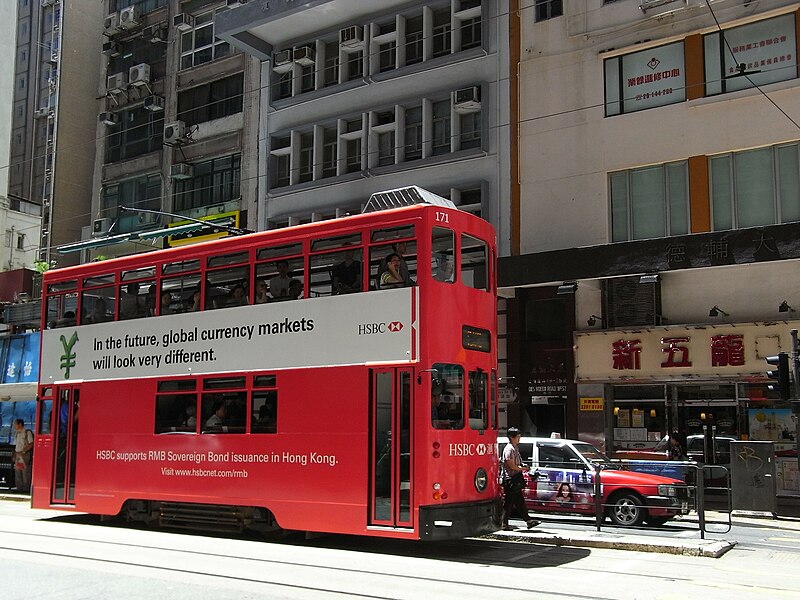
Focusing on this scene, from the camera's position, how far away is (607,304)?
78.6ft

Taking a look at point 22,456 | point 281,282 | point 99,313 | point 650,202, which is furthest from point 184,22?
point 281,282

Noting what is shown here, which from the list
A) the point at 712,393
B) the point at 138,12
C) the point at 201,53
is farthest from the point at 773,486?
the point at 138,12

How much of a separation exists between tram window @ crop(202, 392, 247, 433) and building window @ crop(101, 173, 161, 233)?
76.5ft

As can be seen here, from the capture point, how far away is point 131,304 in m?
15.4

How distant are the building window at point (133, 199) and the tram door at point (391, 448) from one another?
2600 centimetres

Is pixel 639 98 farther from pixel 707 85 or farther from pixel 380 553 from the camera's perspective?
pixel 380 553

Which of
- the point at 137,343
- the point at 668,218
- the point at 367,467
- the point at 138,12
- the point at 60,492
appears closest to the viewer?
the point at 367,467

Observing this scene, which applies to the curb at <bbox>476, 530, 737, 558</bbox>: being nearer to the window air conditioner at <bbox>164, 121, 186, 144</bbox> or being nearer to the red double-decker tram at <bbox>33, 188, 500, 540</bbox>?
the red double-decker tram at <bbox>33, 188, 500, 540</bbox>

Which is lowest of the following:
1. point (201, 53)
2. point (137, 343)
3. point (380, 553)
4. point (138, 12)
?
point (380, 553)

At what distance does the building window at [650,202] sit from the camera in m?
23.0

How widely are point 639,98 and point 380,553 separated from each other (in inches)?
641

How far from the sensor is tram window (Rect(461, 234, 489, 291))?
40.5ft

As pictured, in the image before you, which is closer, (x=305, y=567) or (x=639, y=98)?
(x=305, y=567)

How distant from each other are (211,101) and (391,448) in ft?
86.3
